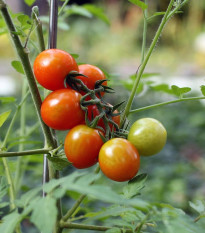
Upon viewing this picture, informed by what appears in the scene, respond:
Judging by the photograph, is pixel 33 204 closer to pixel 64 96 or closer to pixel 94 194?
pixel 94 194

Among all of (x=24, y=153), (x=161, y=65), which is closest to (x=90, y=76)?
(x=24, y=153)

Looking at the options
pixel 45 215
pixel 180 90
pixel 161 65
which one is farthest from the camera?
pixel 161 65

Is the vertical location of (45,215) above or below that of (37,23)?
below

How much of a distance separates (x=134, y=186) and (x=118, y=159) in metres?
0.06

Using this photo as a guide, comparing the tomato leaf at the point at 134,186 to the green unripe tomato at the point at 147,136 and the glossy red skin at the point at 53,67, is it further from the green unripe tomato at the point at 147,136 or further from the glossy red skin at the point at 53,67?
the glossy red skin at the point at 53,67

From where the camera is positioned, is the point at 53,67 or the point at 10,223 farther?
the point at 53,67

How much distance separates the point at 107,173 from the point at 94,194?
0.57 feet

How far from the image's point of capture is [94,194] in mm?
405

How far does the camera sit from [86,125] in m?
0.59

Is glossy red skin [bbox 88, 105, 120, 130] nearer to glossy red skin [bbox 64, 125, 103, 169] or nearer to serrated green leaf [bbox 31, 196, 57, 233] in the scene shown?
glossy red skin [bbox 64, 125, 103, 169]

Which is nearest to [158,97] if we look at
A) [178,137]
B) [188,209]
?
[178,137]

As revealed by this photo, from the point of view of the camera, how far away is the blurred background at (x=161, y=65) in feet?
7.34

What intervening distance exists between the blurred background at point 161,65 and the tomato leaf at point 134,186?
1.36 m

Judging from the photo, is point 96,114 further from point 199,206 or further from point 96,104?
point 199,206
